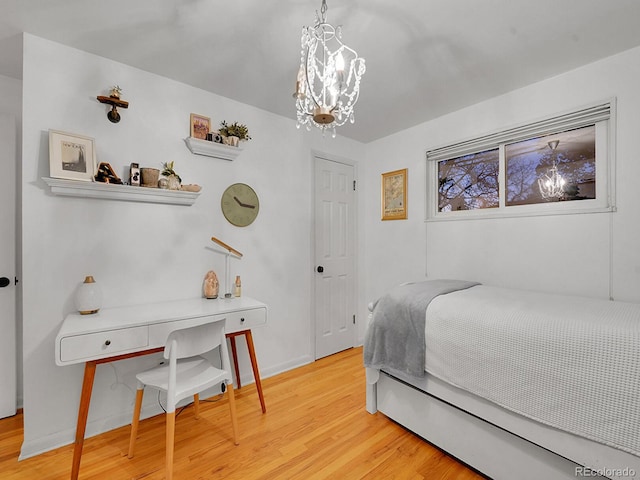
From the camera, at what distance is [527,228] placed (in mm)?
2326

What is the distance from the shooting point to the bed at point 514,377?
1.17 meters

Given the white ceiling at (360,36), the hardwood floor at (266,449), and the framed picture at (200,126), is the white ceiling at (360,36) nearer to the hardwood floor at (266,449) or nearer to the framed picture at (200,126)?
the framed picture at (200,126)

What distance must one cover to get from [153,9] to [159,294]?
69.2 inches

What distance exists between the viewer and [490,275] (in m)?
2.54

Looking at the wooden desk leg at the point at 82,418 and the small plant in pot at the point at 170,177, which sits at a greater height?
the small plant in pot at the point at 170,177

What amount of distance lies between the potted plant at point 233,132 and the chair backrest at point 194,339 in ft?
4.94

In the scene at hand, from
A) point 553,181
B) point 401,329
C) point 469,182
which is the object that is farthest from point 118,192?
point 553,181

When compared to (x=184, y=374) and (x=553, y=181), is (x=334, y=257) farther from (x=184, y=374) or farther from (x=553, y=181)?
(x=553, y=181)

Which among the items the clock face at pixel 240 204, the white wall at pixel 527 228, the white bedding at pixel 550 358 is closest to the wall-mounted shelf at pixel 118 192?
the clock face at pixel 240 204

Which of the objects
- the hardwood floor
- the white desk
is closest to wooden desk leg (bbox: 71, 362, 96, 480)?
the white desk

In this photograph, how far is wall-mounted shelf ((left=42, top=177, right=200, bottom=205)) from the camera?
5.86 feet

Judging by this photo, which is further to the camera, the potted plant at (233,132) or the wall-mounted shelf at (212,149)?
the potted plant at (233,132)

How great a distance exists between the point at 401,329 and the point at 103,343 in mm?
1710

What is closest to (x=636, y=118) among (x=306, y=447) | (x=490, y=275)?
(x=490, y=275)
